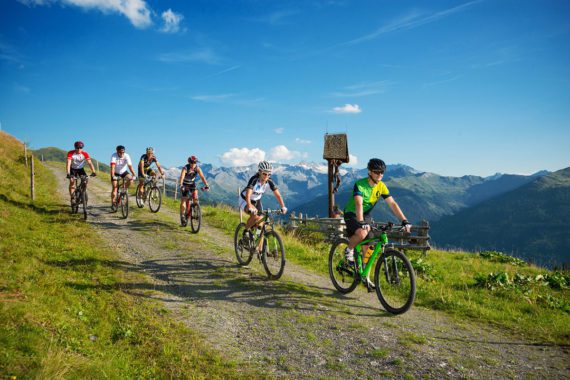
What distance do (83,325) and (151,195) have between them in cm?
1214

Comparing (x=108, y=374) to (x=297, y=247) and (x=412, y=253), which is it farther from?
(x=412, y=253)

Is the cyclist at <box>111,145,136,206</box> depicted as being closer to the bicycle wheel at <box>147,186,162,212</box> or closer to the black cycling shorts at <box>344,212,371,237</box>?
the bicycle wheel at <box>147,186,162,212</box>

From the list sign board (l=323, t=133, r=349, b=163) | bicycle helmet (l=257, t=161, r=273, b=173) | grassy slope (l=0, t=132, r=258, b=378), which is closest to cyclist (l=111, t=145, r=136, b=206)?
grassy slope (l=0, t=132, r=258, b=378)

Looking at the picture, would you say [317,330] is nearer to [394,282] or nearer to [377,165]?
[394,282]

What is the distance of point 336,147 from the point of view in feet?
99.8

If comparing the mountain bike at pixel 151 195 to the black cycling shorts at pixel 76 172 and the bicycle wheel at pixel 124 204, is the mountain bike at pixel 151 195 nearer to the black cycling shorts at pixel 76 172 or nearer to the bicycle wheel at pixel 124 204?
the bicycle wheel at pixel 124 204

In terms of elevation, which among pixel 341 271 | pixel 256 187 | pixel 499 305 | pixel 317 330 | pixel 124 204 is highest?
pixel 256 187

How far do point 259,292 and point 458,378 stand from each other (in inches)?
173

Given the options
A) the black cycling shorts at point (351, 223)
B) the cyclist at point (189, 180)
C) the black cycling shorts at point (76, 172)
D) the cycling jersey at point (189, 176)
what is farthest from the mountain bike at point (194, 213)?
the black cycling shorts at point (351, 223)

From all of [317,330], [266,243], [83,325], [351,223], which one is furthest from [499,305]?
[83,325]

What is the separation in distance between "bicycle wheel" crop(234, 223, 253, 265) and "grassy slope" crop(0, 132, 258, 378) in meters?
2.77

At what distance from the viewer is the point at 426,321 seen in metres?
6.94

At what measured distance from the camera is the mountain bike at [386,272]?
6.86 metres

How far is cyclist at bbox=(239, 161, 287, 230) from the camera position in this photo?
885cm
